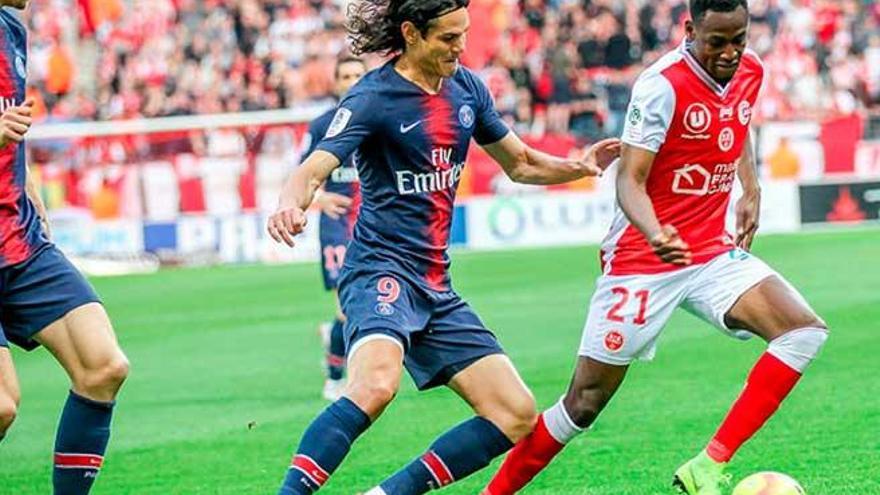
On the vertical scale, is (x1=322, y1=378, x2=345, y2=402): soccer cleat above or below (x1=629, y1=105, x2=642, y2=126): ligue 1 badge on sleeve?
below

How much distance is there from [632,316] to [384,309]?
3.88 feet

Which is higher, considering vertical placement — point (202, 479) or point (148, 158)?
point (202, 479)

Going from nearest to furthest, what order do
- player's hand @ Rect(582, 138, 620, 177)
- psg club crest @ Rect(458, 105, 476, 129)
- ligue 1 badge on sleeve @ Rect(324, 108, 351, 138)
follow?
ligue 1 badge on sleeve @ Rect(324, 108, 351, 138) < psg club crest @ Rect(458, 105, 476, 129) < player's hand @ Rect(582, 138, 620, 177)

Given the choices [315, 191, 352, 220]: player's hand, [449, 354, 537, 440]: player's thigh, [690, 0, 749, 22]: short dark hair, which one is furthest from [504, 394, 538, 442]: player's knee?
[315, 191, 352, 220]: player's hand

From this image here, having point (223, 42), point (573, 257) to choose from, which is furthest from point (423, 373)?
point (223, 42)

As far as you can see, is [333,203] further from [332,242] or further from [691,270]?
[691,270]

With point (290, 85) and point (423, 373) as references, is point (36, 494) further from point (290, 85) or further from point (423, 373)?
point (290, 85)

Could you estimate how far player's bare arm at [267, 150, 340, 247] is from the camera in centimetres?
714

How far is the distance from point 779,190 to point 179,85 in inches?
461

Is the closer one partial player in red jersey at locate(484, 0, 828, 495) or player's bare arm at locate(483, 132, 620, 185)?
partial player in red jersey at locate(484, 0, 828, 495)

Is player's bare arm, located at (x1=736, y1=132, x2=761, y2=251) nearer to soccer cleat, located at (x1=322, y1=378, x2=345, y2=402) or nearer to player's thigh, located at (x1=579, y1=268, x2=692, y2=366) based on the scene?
player's thigh, located at (x1=579, y1=268, x2=692, y2=366)

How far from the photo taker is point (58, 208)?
2867 cm

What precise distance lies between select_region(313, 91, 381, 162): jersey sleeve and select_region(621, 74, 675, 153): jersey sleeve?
1.12 m

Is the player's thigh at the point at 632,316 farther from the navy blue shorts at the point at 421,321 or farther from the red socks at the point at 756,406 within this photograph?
the navy blue shorts at the point at 421,321
